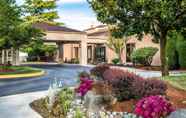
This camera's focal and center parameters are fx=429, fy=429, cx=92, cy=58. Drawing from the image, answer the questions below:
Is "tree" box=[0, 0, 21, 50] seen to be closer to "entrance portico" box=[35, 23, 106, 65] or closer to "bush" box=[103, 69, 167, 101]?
"entrance portico" box=[35, 23, 106, 65]

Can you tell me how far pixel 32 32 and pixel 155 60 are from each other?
44.6ft

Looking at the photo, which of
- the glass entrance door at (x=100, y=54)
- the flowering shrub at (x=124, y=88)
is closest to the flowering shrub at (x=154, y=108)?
the flowering shrub at (x=124, y=88)

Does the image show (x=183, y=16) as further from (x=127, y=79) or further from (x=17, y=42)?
(x=17, y=42)

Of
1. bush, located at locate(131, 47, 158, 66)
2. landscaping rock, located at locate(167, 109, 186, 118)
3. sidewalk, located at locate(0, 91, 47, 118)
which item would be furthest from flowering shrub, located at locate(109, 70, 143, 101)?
bush, located at locate(131, 47, 158, 66)

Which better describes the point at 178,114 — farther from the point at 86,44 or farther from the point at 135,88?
the point at 86,44

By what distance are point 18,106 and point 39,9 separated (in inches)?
946

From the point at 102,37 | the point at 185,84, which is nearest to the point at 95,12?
the point at 185,84

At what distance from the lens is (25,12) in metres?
37.2

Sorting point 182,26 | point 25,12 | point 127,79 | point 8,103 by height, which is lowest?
point 8,103

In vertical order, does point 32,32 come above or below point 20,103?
above

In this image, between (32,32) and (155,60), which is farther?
(155,60)

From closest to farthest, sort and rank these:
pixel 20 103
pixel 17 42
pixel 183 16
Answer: pixel 20 103 < pixel 183 16 < pixel 17 42

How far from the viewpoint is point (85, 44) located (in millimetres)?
49281

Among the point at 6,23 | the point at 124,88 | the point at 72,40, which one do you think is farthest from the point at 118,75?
the point at 72,40
